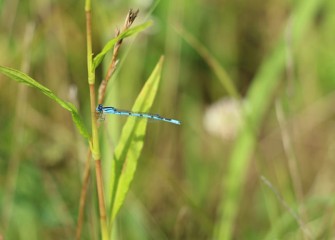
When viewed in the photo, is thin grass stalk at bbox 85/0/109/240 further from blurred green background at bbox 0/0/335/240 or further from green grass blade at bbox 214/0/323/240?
green grass blade at bbox 214/0/323/240

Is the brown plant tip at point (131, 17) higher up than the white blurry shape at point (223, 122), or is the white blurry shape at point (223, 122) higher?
the brown plant tip at point (131, 17)

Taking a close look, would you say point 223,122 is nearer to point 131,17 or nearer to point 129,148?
point 129,148

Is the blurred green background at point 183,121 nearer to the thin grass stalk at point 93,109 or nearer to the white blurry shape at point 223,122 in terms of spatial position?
the white blurry shape at point 223,122

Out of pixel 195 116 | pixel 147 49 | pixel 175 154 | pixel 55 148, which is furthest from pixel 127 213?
pixel 147 49

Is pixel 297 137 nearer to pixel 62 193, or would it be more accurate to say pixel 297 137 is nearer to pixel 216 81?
pixel 216 81

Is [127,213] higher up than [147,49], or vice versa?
[147,49]

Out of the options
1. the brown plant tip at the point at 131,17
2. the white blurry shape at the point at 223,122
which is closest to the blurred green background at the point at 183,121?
the white blurry shape at the point at 223,122
